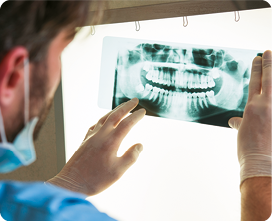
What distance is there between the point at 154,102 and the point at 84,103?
369 mm

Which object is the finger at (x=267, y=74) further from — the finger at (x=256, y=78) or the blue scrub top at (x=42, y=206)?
the blue scrub top at (x=42, y=206)

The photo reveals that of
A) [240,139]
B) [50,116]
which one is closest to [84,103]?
[50,116]

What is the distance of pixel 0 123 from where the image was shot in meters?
0.55

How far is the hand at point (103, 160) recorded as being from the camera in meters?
0.92

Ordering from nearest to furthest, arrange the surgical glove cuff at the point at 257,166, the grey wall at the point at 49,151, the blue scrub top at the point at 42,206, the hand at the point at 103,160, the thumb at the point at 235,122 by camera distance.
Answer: the blue scrub top at the point at 42,206
the surgical glove cuff at the point at 257,166
the thumb at the point at 235,122
the hand at the point at 103,160
the grey wall at the point at 49,151

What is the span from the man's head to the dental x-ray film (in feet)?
1.27

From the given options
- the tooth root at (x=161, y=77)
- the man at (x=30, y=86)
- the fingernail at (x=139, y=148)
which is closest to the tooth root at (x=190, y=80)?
the tooth root at (x=161, y=77)

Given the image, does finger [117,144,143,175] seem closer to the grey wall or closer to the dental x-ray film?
the dental x-ray film

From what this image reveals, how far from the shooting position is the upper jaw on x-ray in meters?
0.84

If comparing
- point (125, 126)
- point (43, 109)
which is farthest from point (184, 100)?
point (43, 109)

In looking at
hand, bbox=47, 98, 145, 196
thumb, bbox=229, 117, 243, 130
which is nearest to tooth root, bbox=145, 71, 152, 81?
hand, bbox=47, 98, 145, 196

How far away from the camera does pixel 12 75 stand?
547 millimetres

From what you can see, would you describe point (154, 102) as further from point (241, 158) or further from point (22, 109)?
point (22, 109)

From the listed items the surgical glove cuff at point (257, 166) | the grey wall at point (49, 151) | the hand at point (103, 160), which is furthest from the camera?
the grey wall at point (49, 151)
